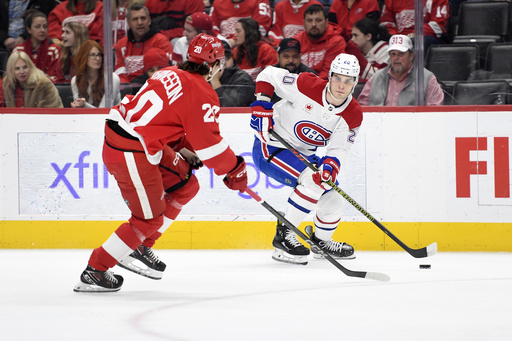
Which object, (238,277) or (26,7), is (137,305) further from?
(26,7)

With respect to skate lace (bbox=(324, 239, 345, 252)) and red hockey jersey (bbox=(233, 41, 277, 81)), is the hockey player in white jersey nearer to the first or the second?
skate lace (bbox=(324, 239, 345, 252))

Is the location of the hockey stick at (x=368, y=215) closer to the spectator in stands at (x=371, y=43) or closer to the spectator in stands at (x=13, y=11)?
the spectator in stands at (x=371, y=43)

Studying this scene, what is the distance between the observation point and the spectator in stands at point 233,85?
496cm

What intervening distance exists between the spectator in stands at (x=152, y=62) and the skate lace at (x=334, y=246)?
1.62m

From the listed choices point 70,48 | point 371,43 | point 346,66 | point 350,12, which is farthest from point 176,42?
point 346,66

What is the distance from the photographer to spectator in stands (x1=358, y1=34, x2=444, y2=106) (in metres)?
4.79

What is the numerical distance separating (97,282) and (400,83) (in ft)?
8.15

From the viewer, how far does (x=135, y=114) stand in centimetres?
314

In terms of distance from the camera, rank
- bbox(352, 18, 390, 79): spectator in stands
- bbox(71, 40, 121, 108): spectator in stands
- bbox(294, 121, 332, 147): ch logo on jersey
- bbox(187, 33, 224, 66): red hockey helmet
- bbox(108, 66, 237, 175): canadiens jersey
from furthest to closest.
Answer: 1. bbox(71, 40, 121, 108): spectator in stands
2. bbox(352, 18, 390, 79): spectator in stands
3. bbox(294, 121, 332, 147): ch logo on jersey
4. bbox(187, 33, 224, 66): red hockey helmet
5. bbox(108, 66, 237, 175): canadiens jersey

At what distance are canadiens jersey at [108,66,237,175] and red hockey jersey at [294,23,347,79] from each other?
1.91m

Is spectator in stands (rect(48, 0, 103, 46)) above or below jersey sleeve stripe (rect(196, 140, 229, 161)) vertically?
above

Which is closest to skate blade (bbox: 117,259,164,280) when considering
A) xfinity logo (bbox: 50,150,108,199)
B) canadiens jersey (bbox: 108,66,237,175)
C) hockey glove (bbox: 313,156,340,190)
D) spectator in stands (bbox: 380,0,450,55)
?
canadiens jersey (bbox: 108,66,237,175)

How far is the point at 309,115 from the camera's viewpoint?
4379 millimetres

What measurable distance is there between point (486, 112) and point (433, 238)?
0.84 metres
